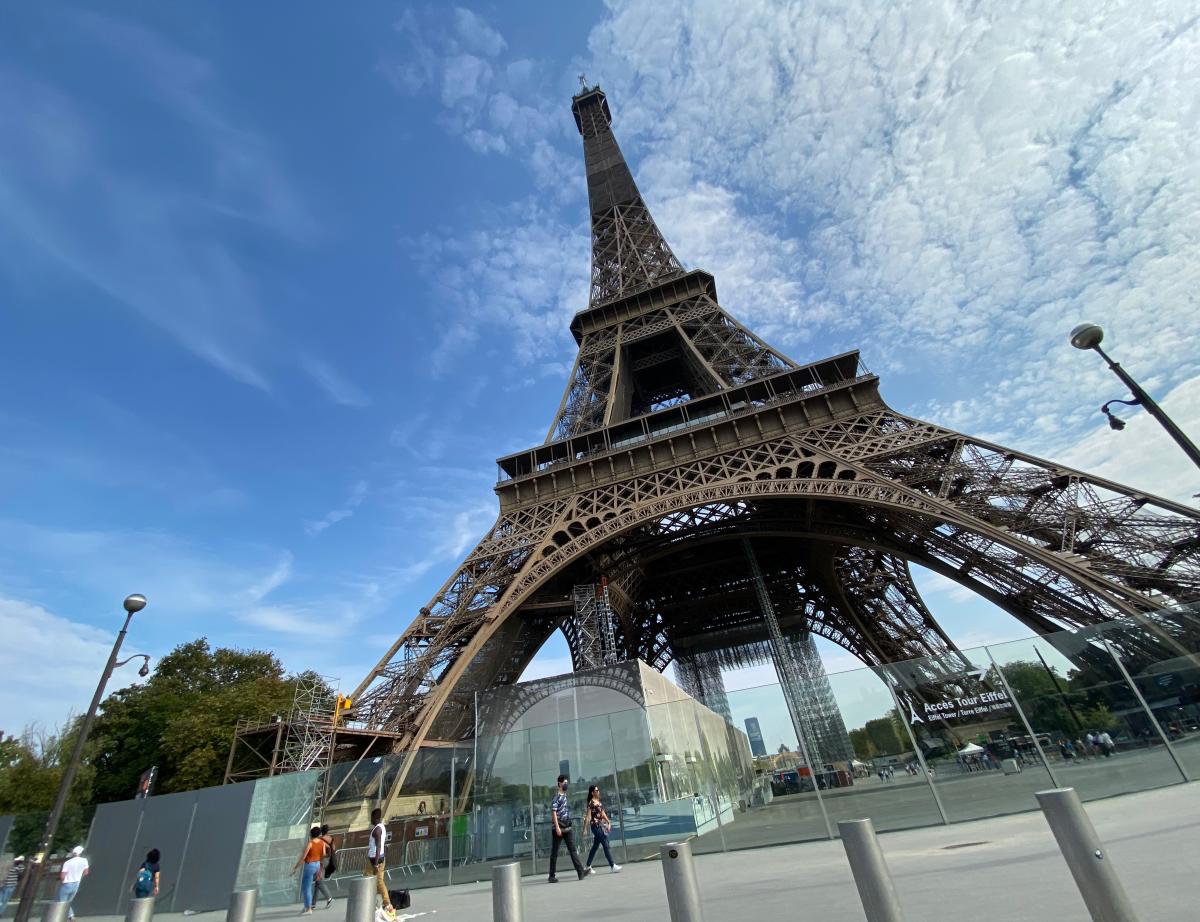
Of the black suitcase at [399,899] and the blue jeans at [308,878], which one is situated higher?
the blue jeans at [308,878]

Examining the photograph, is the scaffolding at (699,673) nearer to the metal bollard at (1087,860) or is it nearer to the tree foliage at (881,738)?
the tree foliage at (881,738)

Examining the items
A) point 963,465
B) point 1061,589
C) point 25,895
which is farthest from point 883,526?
point 25,895

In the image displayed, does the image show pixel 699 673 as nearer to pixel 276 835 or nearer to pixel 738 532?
pixel 738 532

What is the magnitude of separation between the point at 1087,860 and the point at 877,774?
7665 mm

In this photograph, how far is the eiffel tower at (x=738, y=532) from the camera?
15.2 meters

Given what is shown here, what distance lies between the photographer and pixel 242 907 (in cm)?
512

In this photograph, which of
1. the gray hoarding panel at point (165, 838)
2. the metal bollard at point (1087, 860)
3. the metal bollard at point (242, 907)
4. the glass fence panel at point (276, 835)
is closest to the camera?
the metal bollard at point (1087, 860)

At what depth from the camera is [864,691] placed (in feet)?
34.2

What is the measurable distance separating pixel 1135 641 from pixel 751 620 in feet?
86.2

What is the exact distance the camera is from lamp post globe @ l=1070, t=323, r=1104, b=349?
794 centimetres

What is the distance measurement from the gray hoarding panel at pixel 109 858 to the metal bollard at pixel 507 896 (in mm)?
14261

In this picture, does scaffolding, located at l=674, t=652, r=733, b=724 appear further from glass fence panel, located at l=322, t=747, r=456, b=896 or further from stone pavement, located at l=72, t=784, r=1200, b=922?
stone pavement, located at l=72, t=784, r=1200, b=922

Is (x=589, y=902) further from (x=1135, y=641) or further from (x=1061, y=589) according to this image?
(x=1061, y=589)

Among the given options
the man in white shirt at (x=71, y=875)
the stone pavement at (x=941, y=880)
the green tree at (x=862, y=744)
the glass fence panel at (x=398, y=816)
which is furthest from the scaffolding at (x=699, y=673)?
the man in white shirt at (x=71, y=875)
